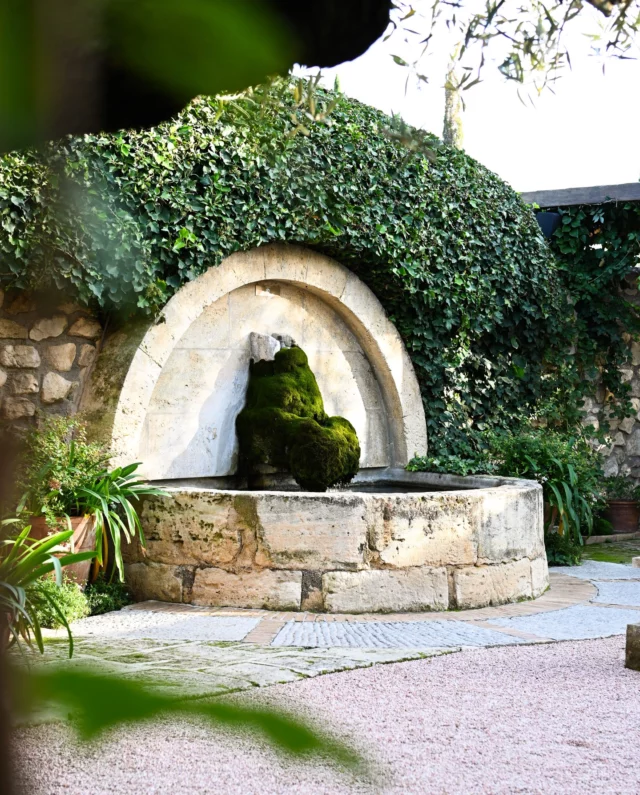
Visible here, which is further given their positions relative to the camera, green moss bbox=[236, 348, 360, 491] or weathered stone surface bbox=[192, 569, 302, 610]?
green moss bbox=[236, 348, 360, 491]

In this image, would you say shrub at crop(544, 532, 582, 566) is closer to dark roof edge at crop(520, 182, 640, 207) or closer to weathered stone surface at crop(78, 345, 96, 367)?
dark roof edge at crop(520, 182, 640, 207)

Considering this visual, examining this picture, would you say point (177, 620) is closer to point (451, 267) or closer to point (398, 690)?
point (398, 690)

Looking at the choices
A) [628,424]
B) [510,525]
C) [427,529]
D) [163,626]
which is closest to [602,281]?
[628,424]

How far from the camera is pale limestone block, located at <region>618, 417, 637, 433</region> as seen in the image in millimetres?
9867

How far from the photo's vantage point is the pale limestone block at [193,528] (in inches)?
212

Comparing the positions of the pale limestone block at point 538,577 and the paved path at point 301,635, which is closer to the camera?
the paved path at point 301,635

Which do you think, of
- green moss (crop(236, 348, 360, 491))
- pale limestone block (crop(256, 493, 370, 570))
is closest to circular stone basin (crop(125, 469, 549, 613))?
pale limestone block (crop(256, 493, 370, 570))

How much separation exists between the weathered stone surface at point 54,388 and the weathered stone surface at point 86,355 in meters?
0.17

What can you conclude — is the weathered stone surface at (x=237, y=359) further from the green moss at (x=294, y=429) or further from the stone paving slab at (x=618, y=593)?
the stone paving slab at (x=618, y=593)

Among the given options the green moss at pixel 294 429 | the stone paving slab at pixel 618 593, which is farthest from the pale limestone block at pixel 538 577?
the green moss at pixel 294 429

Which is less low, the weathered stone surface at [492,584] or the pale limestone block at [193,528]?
the pale limestone block at [193,528]

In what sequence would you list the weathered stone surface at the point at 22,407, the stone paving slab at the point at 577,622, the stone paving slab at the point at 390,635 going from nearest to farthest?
the stone paving slab at the point at 390,635, the stone paving slab at the point at 577,622, the weathered stone surface at the point at 22,407

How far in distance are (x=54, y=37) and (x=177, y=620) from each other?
15.8 feet

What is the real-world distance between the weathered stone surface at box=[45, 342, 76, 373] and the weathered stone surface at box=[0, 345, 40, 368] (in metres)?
0.09
